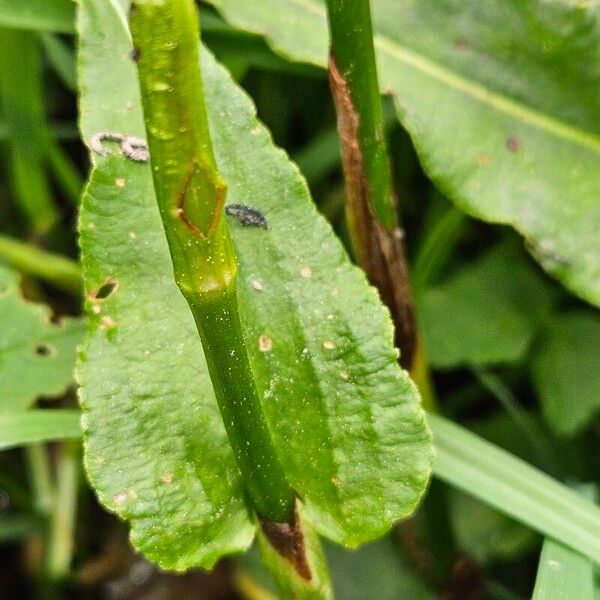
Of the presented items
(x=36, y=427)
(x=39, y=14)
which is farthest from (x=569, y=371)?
(x=39, y=14)

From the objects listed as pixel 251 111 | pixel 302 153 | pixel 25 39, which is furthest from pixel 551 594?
pixel 25 39

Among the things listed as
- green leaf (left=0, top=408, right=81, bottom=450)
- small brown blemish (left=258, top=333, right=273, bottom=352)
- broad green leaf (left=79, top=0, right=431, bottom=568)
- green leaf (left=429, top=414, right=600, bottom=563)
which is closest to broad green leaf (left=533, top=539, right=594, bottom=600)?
green leaf (left=429, top=414, right=600, bottom=563)

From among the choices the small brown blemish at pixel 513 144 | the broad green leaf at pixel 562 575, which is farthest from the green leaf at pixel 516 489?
the small brown blemish at pixel 513 144

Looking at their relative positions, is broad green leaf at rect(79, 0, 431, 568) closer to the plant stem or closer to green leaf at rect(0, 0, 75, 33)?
the plant stem

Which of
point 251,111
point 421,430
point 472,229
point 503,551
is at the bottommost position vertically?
point 503,551

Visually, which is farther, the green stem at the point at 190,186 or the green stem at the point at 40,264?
the green stem at the point at 40,264

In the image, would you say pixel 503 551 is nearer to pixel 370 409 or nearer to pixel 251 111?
pixel 370 409

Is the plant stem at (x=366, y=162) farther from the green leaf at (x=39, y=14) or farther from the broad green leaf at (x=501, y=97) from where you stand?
the green leaf at (x=39, y=14)
